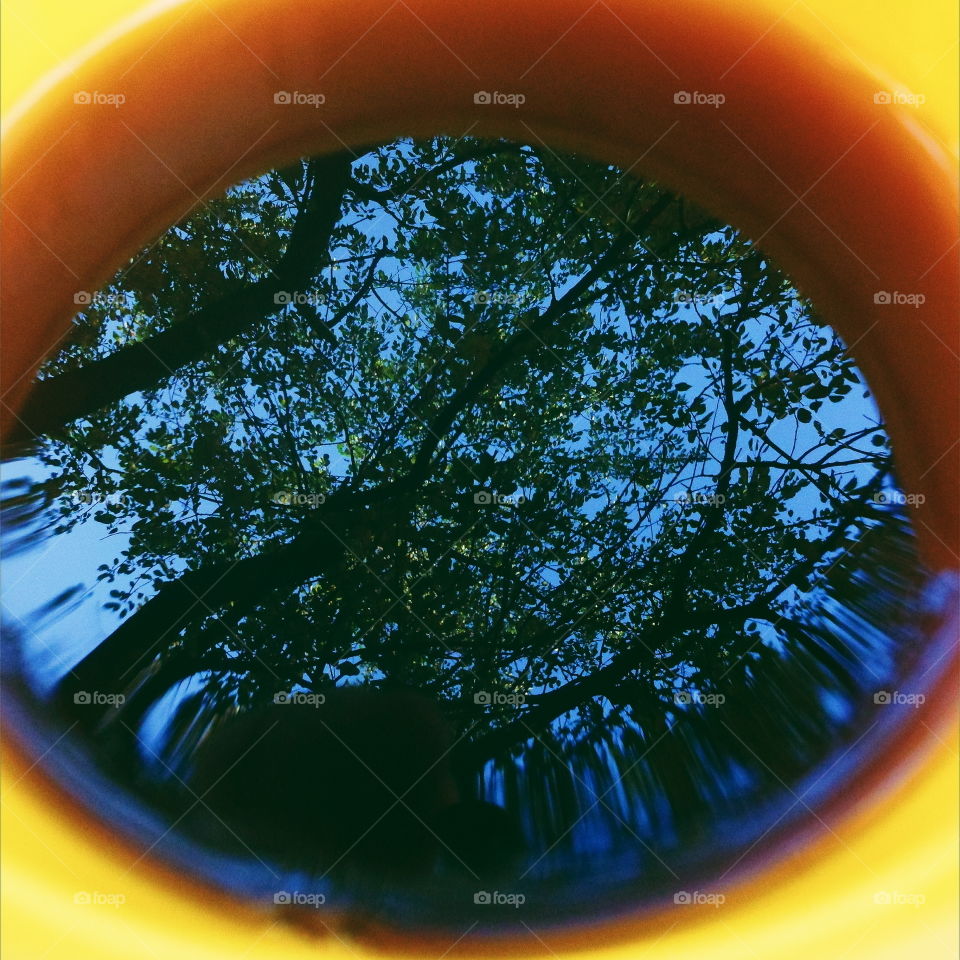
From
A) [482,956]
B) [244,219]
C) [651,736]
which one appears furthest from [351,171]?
[482,956]

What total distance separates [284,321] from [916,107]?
2.63 ft

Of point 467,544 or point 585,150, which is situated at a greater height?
point 585,150

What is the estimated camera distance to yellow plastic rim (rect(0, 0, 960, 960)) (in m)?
0.77

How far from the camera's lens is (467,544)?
84cm

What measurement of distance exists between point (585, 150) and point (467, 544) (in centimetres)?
54

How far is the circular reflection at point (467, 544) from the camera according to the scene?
82 centimetres

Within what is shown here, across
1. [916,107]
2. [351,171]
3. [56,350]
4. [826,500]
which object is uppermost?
[916,107]

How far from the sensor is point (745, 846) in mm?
814

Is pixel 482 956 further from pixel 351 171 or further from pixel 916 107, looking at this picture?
pixel 916 107

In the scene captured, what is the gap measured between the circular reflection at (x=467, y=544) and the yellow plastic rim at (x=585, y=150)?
0.14 ft

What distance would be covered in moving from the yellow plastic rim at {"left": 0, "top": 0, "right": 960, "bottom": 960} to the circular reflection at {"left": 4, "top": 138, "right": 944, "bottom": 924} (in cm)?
4

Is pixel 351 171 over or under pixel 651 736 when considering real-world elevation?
over

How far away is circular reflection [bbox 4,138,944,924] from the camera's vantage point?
0.82 metres

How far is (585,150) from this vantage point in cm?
87
